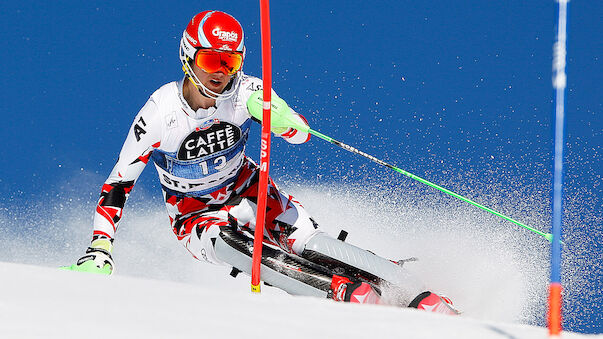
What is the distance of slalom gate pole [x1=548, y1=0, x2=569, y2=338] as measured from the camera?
64.4 inches

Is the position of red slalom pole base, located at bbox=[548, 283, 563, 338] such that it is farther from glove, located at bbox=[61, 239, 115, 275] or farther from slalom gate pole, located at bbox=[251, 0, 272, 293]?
glove, located at bbox=[61, 239, 115, 275]

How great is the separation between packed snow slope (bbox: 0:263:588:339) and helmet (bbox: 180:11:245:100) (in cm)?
168

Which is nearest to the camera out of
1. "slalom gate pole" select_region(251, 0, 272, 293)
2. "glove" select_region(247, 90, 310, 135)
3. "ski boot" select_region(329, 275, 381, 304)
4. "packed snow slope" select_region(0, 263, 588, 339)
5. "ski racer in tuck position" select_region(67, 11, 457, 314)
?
"packed snow slope" select_region(0, 263, 588, 339)

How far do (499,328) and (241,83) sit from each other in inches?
95.3

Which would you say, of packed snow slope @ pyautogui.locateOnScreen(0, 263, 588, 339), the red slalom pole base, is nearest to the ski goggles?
packed snow slope @ pyautogui.locateOnScreen(0, 263, 588, 339)

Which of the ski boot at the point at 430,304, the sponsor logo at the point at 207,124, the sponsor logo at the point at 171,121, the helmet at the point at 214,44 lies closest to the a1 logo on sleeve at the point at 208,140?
the sponsor logo at the point at 207,124

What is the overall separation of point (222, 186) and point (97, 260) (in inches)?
40.2

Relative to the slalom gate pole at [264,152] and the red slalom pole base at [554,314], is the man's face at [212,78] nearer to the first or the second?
the slalom gate pole at [264,152]

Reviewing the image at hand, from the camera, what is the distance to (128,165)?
11.5ft

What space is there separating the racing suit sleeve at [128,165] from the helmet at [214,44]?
0.30 m

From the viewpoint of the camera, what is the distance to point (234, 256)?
364 centimetres

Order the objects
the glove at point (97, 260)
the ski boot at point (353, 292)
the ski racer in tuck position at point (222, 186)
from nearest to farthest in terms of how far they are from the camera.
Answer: the glove at point (97, 260) < the ski boot at point (353, 292) < the ski racer in tuck position at point (222, 186)

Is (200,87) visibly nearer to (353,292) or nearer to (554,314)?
(353,292)

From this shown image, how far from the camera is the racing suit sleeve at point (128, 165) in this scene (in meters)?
3.42
